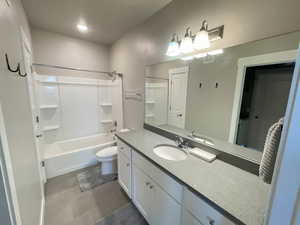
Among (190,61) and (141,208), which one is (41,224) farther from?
(190,61)

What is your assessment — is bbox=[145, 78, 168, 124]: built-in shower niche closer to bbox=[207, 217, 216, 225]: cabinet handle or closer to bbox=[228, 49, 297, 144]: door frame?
bbox=[228, 49, 297, 144]: door frame

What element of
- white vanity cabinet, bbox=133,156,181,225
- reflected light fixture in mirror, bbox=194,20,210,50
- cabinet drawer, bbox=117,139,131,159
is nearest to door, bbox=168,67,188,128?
reflected light fixture in mirror, bbox=194,20,210,50

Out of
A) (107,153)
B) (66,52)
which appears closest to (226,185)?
(107,153)

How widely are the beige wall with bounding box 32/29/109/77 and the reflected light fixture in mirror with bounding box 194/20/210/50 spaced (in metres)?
2.65

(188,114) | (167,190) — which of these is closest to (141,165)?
(167,190)

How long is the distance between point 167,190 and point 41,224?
150 cm

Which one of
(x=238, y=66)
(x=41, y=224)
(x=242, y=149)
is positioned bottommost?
(x=41, y=224)

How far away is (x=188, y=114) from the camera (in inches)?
66.2

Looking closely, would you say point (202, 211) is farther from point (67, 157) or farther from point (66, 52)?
point (66, 52)

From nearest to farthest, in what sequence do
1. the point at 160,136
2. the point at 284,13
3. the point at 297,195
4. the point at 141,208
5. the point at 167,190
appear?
the point at 297,195
the point at 284,13
the point at 167,190
the point at 141,208
the point at 160,136

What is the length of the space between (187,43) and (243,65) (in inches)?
24.0

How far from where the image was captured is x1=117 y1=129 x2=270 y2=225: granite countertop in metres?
0.71

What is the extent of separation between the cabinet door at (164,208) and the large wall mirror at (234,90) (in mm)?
713

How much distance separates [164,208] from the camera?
1144 millimetres
